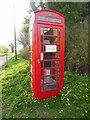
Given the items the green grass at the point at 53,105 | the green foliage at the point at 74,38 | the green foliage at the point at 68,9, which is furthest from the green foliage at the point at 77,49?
the green grass at the point at 53,105

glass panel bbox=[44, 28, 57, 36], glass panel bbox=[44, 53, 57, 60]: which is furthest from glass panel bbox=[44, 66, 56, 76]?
glass panel bbox=[44, 28, 57, 36]

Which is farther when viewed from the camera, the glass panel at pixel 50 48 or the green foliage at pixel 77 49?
the green foliage at pixel 77 49

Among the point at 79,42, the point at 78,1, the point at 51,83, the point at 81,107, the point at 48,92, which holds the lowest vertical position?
the point at 81,107

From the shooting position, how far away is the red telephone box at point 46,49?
298 centimetres

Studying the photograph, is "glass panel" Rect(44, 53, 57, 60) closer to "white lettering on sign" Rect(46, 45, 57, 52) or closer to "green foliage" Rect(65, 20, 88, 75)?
"white lettering on sign" Rect(46, 45, 57, 52)

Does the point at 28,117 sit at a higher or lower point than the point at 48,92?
lower

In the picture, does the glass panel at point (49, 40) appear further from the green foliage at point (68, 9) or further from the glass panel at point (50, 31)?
the green foliage at point (68, 9)

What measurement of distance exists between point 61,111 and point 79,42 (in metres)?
3.86

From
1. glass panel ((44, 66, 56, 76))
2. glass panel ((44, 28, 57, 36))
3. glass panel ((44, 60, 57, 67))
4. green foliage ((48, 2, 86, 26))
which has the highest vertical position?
green foliage ((48, 2, 86, 26))

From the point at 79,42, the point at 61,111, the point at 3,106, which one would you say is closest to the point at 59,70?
the point at 61,111

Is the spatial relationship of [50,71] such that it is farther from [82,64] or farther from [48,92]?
[82,64]

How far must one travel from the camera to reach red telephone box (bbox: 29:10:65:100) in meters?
2.98

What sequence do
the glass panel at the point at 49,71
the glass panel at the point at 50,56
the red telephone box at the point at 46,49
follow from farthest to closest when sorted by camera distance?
the glass panel at the point at 49,71
the glass panel at the point at 50,56
the red telephone box at the point at 46,49

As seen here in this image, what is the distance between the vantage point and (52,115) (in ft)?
8.79
